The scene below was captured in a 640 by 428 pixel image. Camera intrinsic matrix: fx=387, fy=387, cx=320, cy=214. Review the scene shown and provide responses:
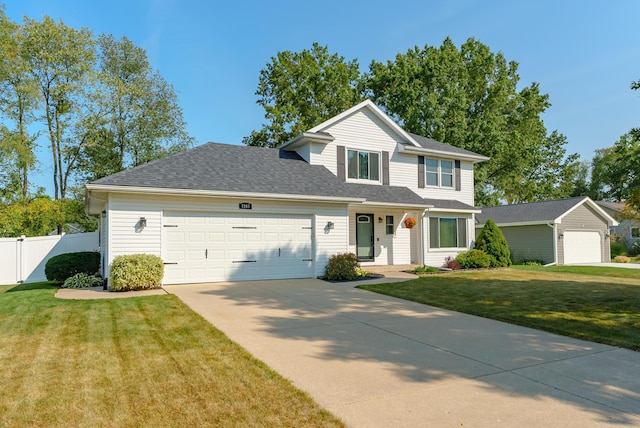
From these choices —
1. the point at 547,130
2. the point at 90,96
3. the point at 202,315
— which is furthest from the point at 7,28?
the point at 547,130

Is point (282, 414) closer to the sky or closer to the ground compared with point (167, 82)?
closer to the ground

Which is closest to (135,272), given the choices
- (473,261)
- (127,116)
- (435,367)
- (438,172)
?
(435,367)

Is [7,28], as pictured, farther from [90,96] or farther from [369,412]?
[369,412]

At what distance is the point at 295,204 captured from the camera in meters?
13.2

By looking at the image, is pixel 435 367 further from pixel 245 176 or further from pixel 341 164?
pixel 341 164

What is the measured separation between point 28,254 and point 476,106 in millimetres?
32290

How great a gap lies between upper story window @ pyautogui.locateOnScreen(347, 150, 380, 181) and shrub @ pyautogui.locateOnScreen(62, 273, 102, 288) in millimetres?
10373

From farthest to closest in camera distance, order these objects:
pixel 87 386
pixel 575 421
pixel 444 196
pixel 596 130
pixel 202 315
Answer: pixel 596 130 < pixel 444 196 < pixel 202 315 < pixel 87 386 < pixel 575 421

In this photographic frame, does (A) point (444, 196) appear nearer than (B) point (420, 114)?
Yes

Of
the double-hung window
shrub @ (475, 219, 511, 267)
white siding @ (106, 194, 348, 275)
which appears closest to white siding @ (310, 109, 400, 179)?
white siding @ (106, 194, 348, 275)

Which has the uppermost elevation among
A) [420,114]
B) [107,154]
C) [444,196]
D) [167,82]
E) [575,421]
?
[167,82]

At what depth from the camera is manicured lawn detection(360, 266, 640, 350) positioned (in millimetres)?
6418

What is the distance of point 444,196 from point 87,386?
17935 mm

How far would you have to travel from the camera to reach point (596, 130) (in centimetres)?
2564
